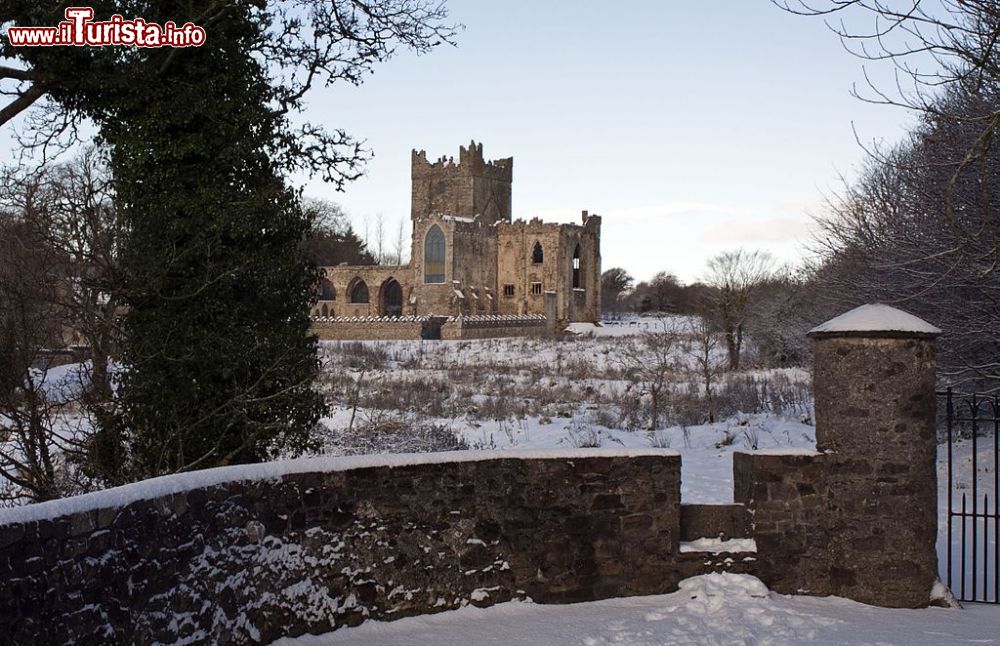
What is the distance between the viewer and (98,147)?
10.1 m

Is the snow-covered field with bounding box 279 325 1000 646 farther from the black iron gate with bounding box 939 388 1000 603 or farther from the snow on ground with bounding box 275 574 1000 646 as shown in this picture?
the black iron gate with bounding box 939 388 1000 603

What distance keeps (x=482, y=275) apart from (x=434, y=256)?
3.51 meters

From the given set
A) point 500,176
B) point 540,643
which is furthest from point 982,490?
point 500,176

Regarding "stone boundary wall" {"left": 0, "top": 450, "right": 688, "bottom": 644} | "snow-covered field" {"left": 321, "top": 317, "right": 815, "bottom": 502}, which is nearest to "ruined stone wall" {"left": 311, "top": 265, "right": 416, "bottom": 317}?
"snow-covered field" {"left": 321, "top": 317, "right": 815, "bottom": 502}

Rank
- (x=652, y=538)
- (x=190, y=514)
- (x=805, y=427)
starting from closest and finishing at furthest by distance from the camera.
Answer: (x=190, y=514) < (x=652, y=538) < (x=805, y=427)

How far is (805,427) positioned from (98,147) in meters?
13.5

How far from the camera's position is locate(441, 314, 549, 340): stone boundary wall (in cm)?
4422

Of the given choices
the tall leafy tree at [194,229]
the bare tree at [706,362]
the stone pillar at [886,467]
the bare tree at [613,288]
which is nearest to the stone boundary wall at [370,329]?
the bare tree at [706,362]

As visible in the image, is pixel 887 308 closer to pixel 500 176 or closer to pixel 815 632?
pixel 815 632

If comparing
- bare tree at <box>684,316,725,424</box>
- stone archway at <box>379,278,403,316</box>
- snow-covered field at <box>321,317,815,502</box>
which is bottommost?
snow-covered field at <box>321,317,815,502</box>

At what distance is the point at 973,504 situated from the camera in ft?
26.9

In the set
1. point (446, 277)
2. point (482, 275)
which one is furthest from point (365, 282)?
point (482, 275)

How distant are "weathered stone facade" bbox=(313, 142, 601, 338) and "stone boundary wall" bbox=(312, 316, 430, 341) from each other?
673 cm

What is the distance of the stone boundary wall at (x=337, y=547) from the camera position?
477 cm
